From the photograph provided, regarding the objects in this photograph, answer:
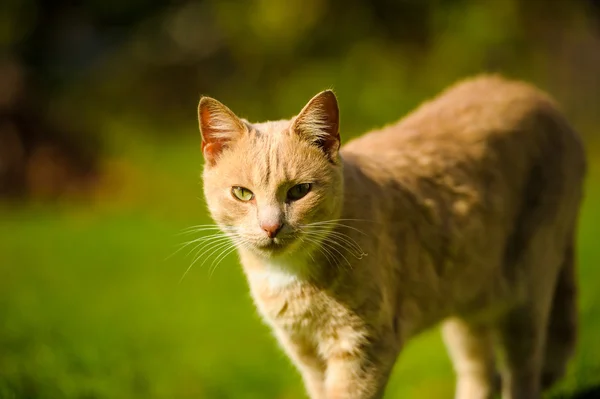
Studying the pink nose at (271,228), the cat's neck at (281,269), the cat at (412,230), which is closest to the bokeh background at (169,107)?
the cat at (412,230)

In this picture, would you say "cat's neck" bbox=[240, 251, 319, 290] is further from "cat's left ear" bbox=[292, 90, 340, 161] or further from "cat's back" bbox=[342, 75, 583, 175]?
"cat's back" bbox=[342, 75, 583, 175]

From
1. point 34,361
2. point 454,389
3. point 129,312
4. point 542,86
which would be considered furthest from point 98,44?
point 454,389

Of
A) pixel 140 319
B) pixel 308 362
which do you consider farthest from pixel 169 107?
pixel 308 362

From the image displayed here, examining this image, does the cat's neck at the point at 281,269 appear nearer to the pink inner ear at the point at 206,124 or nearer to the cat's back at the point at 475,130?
the pink inner ear at the point at 206,124

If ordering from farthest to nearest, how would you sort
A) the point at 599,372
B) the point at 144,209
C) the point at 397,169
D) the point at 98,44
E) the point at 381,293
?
the point at 98,44 < the point at 144,209 < the point at 599,372 < the point at 397,169 < the point at 381,293

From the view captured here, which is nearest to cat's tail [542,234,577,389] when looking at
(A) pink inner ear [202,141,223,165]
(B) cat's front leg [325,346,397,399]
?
(B) cat's front leg [325,346,397,399]

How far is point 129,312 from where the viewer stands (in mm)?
6285

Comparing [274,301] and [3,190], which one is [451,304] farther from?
[3,190]

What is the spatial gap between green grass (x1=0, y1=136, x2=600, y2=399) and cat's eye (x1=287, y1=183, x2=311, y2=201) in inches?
68.6

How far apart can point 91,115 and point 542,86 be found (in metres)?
6.73

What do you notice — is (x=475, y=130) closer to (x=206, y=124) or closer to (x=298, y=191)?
(x=298, y=191)

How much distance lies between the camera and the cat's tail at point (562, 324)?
12.0 feet

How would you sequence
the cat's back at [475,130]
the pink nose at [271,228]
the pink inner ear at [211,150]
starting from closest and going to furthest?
the pink nose at [271,228] < the pink inner ear at [211,150] < the cat's back at [475,130]

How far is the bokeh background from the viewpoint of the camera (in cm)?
619
